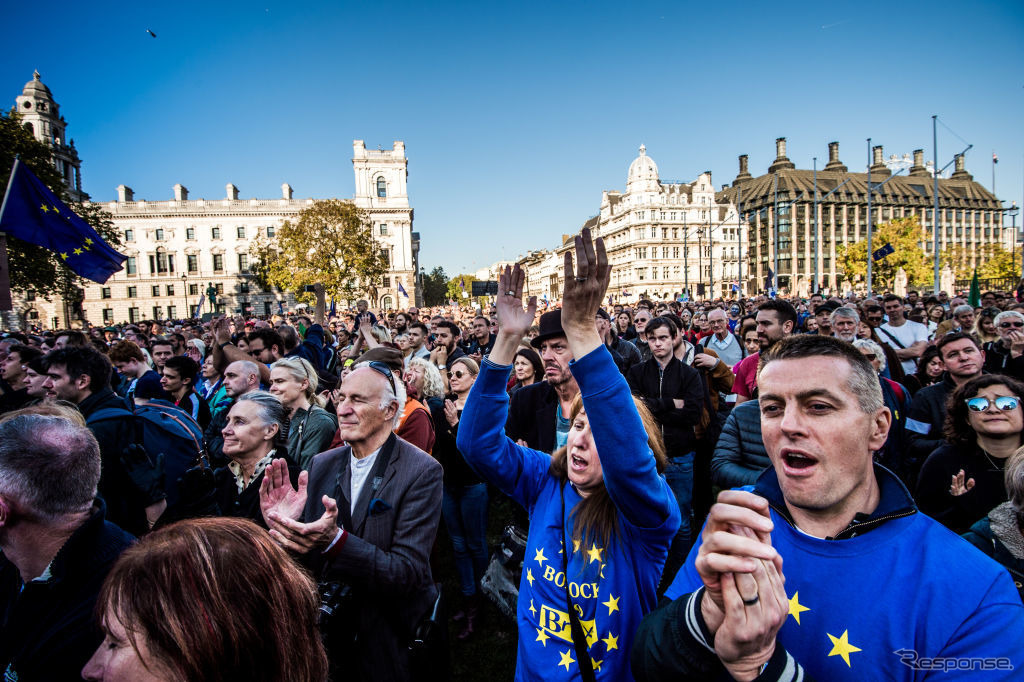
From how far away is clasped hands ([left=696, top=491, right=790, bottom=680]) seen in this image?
36.6 inches

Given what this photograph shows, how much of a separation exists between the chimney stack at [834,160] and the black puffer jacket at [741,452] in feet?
384

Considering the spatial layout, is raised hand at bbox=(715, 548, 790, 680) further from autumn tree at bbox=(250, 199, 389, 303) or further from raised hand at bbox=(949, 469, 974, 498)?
autumn tree at bbox=(250, 199, 389, 303)

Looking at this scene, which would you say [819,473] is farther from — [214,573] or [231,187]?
[231,187]

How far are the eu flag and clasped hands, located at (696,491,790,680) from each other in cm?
854

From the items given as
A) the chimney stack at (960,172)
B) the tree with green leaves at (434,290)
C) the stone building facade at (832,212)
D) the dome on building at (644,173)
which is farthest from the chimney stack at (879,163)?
the tree with green leaves at (434,290)

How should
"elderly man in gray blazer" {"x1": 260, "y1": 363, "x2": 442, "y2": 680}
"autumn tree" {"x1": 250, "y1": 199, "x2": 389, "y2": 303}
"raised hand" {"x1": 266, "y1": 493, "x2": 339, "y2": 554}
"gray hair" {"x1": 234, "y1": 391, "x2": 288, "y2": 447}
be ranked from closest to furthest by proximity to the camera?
"raised hand" {"x1": 266, "y1": 493, "x2": 339, "y2": 554}
"elderly man in gray blazer" {"x1": 260, "y1": 363, "x2": 442, "y2": 680}
"gray hair" {"x1": 234, "y1": 391, "x2": 288, "y2": 447}
"autumn tree" {"x1": 250, "y1": 199, "x2": 389, "y2": 303}

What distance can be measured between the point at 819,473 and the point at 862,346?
140 inches

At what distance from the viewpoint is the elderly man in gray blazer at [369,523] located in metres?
2.05

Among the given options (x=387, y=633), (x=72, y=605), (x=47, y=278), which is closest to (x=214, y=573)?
(x=72, y=605)

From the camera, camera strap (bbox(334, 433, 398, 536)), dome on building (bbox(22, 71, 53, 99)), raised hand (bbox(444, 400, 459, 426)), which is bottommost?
the camera

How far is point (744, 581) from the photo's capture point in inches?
37.4

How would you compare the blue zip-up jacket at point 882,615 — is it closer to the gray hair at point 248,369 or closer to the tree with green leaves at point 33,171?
the gray hair at point 248,369

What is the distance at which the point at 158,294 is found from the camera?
67.2 metres

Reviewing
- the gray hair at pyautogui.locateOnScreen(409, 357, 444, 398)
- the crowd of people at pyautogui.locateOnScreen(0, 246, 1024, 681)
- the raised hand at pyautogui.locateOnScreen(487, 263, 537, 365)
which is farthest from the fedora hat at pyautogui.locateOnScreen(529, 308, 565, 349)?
the gray hair at pyautogui.locateOnScreen(409, 357, 444, 398)
